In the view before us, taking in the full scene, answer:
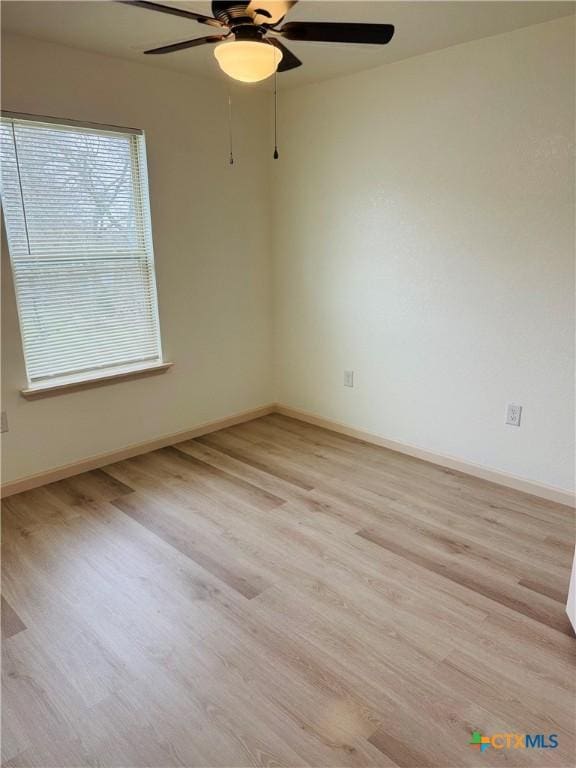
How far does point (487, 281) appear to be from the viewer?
9.34ft

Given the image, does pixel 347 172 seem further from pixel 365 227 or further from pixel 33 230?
pixel 33 230

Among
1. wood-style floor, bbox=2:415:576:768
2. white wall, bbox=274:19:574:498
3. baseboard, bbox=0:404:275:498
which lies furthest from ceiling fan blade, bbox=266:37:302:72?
baseboard, bbox=0:404:275:498

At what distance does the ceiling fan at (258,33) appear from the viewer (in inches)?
60.9

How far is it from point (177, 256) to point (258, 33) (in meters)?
1.90

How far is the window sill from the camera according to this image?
2895 mm

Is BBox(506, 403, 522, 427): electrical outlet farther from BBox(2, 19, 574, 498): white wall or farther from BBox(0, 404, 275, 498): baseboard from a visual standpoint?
BBox(0, 404, 275, 498): baseboard

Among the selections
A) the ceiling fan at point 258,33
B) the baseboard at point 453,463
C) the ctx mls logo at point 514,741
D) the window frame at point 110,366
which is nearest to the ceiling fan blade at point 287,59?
the ceiling fan at point 258,33

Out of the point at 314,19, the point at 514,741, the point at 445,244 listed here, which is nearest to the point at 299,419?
the point at 445,244

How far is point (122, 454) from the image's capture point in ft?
11.1

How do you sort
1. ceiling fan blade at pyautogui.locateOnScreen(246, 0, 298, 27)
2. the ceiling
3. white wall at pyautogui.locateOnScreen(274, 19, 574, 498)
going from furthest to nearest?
white wall at pyautogui.locateOnScreen(274, 19, 574, 498)
the ceiling
ceiling fan blade at pyautogui.locateOnScreen(246, 0, 298, 27)

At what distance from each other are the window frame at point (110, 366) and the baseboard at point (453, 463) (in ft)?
4.13

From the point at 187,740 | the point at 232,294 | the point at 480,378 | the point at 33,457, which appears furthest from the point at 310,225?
the point at 187,740

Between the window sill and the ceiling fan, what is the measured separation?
1981 mm

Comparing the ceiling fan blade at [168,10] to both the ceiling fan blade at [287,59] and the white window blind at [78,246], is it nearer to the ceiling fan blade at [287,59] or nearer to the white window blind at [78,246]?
the ceiling fan blade at [287,59]
